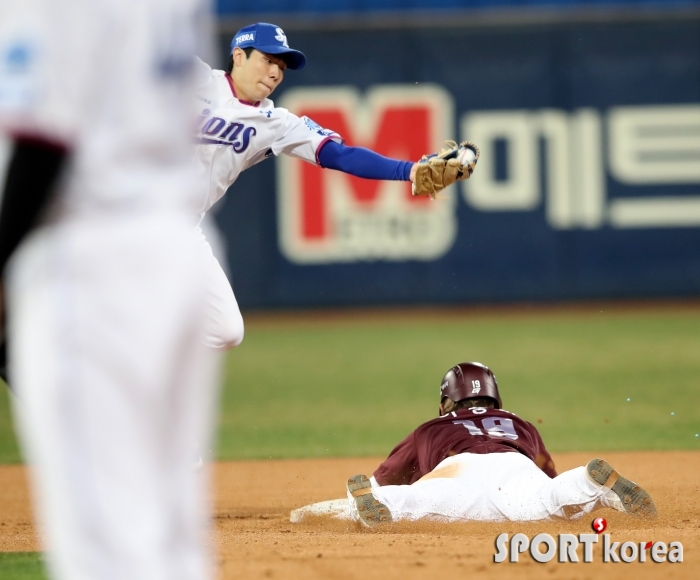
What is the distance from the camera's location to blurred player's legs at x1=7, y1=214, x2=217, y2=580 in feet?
5.17

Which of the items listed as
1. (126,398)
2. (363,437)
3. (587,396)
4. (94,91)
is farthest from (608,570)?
(587,396)

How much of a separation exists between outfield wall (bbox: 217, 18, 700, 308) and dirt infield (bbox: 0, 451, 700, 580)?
7.79 metres

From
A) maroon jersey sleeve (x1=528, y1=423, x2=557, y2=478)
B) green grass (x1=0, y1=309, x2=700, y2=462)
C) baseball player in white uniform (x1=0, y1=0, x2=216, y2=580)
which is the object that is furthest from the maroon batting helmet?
baseball player in white uniform (x1=0, y1=0, x2=216, y2=580)

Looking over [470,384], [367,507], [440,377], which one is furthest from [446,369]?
[367,507]

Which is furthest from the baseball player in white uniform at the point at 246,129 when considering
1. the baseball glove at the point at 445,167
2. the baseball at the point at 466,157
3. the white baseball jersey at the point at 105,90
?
the white baseball jersey at the point at 105,90

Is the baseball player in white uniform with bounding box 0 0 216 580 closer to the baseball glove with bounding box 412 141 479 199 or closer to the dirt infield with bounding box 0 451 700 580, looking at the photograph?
the dirt infield with bounding box 0 451 700 580

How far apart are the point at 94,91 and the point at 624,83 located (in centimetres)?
1280

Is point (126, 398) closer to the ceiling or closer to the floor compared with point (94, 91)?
closer to the floor

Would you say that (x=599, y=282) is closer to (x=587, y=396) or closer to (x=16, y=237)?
(x=587, y=396)

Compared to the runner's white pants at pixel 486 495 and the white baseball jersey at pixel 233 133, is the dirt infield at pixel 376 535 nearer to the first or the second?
the runner's white pants at pixel 486 495

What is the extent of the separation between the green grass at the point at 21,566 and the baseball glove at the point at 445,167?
2088mm

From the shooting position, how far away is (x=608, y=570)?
324 cm

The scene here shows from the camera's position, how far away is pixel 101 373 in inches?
62.3

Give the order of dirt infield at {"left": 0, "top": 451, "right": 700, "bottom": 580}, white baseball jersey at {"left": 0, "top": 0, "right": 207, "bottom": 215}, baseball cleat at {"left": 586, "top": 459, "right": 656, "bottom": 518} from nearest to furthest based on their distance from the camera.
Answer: white baseball jersey at {"left": 0, "top": 0, "right": 207, "bottom": 215}, dirt infield at {"left": 0, "top": 451, "right": 700, "bottom": 580}, baseball cleat at {"left": 586, "top": 459, "right": 656, "bottom": 518}
